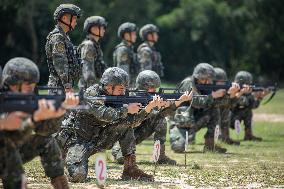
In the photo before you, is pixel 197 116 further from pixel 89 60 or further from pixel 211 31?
pixel 211 31

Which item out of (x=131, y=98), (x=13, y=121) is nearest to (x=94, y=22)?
(x=131, y=98)

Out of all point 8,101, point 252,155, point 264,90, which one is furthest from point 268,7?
point 8,101

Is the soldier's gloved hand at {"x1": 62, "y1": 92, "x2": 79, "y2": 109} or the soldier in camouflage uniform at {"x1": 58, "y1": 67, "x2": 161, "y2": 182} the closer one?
the soldier's gloved hand at {"x1": 62, "y1": 92, "x2": 79, "y2": 109}

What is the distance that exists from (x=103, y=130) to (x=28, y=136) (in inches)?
128

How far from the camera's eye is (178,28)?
5700cm

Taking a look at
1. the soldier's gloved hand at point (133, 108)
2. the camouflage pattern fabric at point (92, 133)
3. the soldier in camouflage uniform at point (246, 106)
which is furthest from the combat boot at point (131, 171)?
the soldier in camouflage uniform at point (246, 106)

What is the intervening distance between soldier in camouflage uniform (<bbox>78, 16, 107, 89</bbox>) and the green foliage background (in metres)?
31.6

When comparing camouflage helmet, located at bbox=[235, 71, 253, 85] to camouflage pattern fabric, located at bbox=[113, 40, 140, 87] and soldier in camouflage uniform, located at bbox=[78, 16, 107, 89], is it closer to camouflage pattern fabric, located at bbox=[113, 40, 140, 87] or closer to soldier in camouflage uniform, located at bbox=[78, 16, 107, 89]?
camouflage pattern fabric, located at bbox=[113, 40, 140, 87]

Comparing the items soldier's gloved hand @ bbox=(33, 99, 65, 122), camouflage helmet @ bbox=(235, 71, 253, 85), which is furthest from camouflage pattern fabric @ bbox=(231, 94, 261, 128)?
soldier's gloved hand @ bbox=(33, 99, 65, 122)

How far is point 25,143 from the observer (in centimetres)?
905

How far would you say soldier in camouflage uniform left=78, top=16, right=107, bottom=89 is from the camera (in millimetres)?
15711

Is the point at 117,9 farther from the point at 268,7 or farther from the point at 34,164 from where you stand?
the point at 34,164

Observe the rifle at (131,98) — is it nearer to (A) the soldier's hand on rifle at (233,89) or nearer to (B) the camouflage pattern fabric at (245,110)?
(A) the soldier's hand on rifle at (233,89)

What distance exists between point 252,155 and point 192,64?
41.5m
